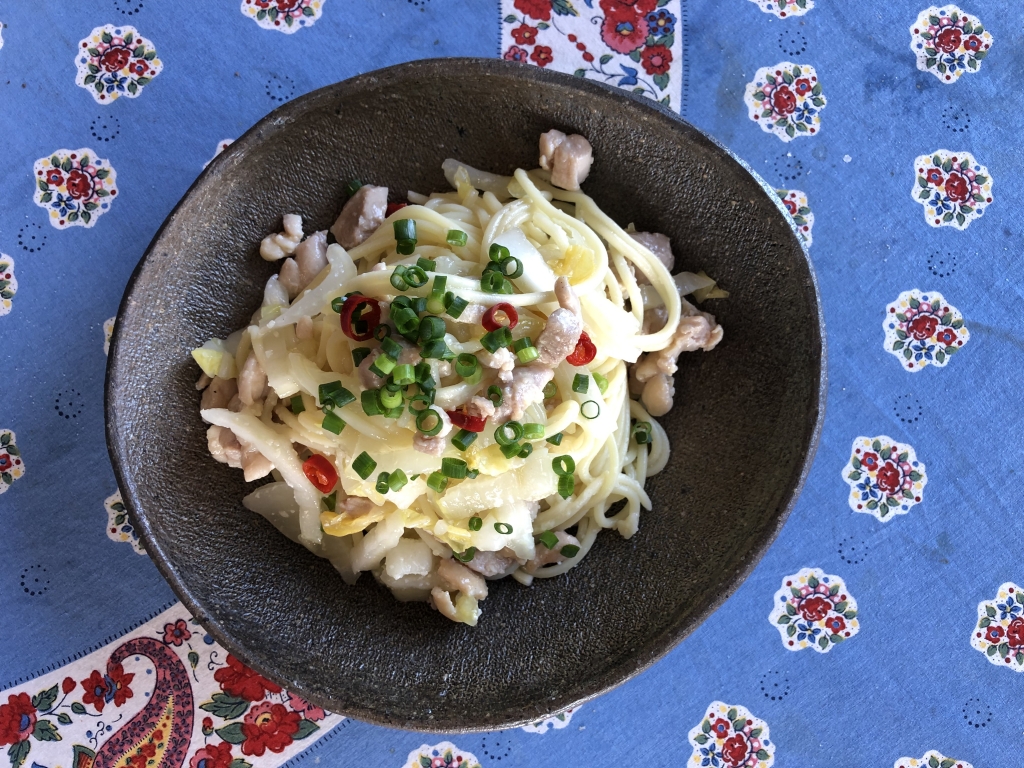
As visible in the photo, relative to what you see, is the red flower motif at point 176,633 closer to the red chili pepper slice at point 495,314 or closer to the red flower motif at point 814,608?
the red chili pepper slice at point 495,314

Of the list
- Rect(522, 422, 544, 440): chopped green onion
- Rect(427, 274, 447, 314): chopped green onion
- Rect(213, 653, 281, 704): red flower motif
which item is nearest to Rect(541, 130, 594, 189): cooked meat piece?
Rect(427, 274, 447, 314): chopped green onion

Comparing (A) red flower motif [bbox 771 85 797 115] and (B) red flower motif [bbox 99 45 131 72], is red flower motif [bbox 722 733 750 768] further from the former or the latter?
(B) red flower motif [bbox 99 45 131 72]

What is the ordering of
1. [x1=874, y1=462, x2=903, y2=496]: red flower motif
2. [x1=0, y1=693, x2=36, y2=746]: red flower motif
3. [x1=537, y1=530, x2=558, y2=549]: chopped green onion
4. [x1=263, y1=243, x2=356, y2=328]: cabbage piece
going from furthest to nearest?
[x1=874, y1=462, x2=903, y2=496]: red flower motif → [x1=0, y1=693, x2=36, y2=746]: red flower motif → [x1=537, y1=530, x2=558, y2=549]: chopped green onion → [x1=263, y1=243, x2=356, y2=328]: cabbage piece

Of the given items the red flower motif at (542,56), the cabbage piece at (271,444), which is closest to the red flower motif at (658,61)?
the red flower motif at (542,56)

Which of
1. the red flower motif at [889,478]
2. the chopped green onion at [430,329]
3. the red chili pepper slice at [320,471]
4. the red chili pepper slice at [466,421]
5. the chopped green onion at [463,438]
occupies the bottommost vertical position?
the red flower motif at [889,478]

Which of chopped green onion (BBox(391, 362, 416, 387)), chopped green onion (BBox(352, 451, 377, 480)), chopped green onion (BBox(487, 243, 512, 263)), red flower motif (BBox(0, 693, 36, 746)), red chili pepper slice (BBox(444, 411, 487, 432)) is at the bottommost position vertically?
red flower motif (BBox(0, 693, 36, 746))

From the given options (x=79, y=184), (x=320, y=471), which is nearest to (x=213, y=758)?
(x=320, y=471)
